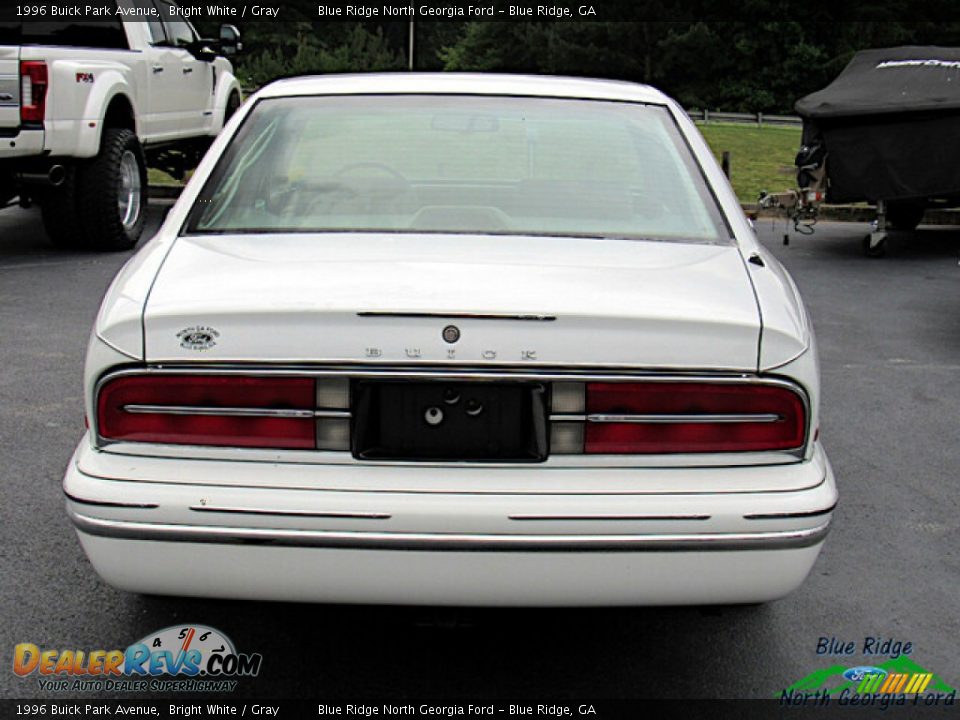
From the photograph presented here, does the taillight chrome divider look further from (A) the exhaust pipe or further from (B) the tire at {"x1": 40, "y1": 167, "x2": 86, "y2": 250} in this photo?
(B) the tire at {"x1": 40, "y1": 167, "x2": 86, "y2": 250}

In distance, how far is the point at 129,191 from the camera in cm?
996

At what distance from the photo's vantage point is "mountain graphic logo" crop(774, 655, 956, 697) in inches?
122

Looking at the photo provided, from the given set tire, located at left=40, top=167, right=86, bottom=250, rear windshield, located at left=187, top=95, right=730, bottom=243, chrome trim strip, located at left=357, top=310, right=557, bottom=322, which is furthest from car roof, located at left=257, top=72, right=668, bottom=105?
tire, located at left=40, top=167, right=86, bottom=250

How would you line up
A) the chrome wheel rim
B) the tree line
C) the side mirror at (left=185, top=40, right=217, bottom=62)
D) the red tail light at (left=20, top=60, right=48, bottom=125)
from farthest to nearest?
the tree line → the side mirror at (left=185, top=40, right=217, bottom=62) → the chrome wheel rim → the red tail light at (left=20, top=60, right=48, bottom=125)

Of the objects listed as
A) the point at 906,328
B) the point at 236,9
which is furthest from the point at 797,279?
the point at 236,9

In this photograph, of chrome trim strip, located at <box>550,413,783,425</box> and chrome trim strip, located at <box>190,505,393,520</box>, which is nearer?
chrome trim strip, located at <box>190,505,393,520</box>

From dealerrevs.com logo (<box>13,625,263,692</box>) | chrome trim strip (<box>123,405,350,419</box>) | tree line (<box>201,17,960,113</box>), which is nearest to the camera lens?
chrome trim strip (<box>123,405,350,419</box>)

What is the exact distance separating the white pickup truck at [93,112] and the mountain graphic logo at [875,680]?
698 centimetres

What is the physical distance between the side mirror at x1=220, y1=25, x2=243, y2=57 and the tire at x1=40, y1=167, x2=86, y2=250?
249 cm

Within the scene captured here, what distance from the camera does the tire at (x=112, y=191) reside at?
30.6 ft

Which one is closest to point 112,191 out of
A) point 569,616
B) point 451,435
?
point 569,616

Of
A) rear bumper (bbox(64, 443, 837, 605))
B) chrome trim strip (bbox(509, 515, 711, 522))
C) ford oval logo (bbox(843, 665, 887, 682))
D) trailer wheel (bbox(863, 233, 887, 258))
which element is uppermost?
chrome trim strip (bbox(509, 515, 711, 522))

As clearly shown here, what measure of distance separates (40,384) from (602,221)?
11.7 feet

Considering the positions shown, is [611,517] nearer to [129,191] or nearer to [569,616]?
[569,616]
